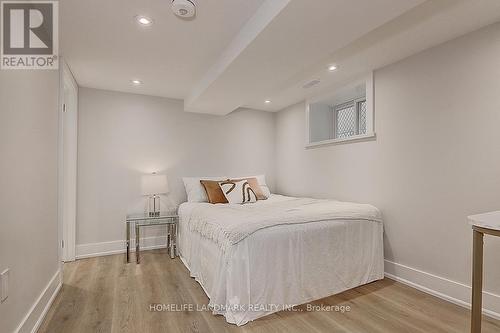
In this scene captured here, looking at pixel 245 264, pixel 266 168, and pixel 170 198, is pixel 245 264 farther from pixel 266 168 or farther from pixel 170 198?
pixel 266 168

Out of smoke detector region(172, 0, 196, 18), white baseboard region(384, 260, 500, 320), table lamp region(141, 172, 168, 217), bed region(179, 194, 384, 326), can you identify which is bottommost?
white baseboard region(384, 260, 500, 320)

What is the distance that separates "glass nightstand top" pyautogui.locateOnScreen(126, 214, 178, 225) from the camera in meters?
3.10

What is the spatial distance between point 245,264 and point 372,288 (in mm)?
1394

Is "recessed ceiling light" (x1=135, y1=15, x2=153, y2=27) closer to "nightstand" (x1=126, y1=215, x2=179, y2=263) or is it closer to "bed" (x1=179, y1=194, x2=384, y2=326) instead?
"bed" (x1=179, y1=194, x2=384, y2=326)

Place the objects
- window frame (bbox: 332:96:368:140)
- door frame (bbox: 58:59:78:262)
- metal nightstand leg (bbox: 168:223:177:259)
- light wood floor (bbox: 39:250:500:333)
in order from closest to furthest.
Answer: light wood floor (bbox: 39:250:500:333) → door frame (bbox: 58:59:78:262) → metal nightstand leg (bbox: 168:223:177:259) → window frame (bbox: 332:96:368:140)

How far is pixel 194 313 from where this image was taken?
193 cm

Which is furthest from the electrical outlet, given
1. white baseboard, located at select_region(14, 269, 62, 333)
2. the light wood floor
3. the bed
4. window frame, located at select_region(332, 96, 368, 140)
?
window frame, located at select_region(332, 96, 368, 140)

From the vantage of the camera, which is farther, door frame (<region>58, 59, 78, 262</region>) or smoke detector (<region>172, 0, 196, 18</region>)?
door frame (<region>58, 59, 78, 262</region>)

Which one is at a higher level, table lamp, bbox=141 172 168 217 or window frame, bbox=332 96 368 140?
window frame, bbox=332 96 368 140

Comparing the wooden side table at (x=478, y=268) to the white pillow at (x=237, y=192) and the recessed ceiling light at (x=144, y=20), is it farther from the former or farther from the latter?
the recessed ceiling light at (x=144, y=20)

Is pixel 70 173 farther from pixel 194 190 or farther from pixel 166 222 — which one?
pixel 194 190

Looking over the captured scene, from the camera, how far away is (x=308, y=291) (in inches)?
82.0

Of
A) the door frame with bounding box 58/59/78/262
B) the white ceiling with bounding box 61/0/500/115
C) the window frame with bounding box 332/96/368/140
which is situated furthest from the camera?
the window frame with bounding box 332/96/368/140

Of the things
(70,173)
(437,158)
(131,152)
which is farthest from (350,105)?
(70,173)
